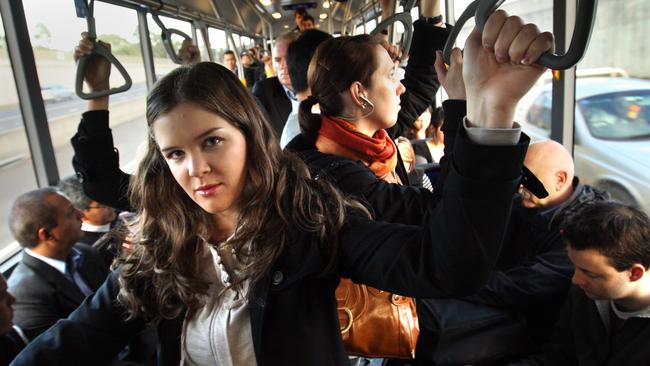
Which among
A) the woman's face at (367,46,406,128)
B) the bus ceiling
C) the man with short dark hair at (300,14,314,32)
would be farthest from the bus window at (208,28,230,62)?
the woman's face at (367,46,406,128)

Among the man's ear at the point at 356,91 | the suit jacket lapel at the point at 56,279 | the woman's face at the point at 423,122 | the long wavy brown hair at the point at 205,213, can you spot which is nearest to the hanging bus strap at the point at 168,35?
the suit jacket lapel at the point at 56,279

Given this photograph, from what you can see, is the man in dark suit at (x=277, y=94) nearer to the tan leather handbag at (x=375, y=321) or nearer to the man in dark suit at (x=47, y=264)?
the man in dark suit at (x=47, y=264)

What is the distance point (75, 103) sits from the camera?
3.09m

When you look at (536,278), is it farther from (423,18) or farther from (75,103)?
(75,103)

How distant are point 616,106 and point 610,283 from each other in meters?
1.45

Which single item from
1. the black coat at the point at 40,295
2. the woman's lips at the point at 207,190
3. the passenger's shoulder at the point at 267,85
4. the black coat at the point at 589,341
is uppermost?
the passenger's shoulder at the point at 267,85

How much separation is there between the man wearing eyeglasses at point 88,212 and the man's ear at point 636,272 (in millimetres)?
2632

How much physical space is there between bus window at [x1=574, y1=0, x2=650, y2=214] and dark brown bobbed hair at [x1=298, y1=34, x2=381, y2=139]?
4.34 ft

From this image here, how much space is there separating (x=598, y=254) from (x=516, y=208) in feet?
1.56

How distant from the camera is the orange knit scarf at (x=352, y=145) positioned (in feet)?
4.79

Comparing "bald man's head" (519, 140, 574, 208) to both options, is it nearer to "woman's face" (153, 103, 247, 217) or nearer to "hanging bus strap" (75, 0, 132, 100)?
"woman's face" (153, 103, 247, 217)

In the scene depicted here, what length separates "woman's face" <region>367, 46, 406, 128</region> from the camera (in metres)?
1.51

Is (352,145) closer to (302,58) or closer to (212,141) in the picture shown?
(212,141)

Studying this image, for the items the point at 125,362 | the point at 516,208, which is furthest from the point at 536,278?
the point at 125,362
